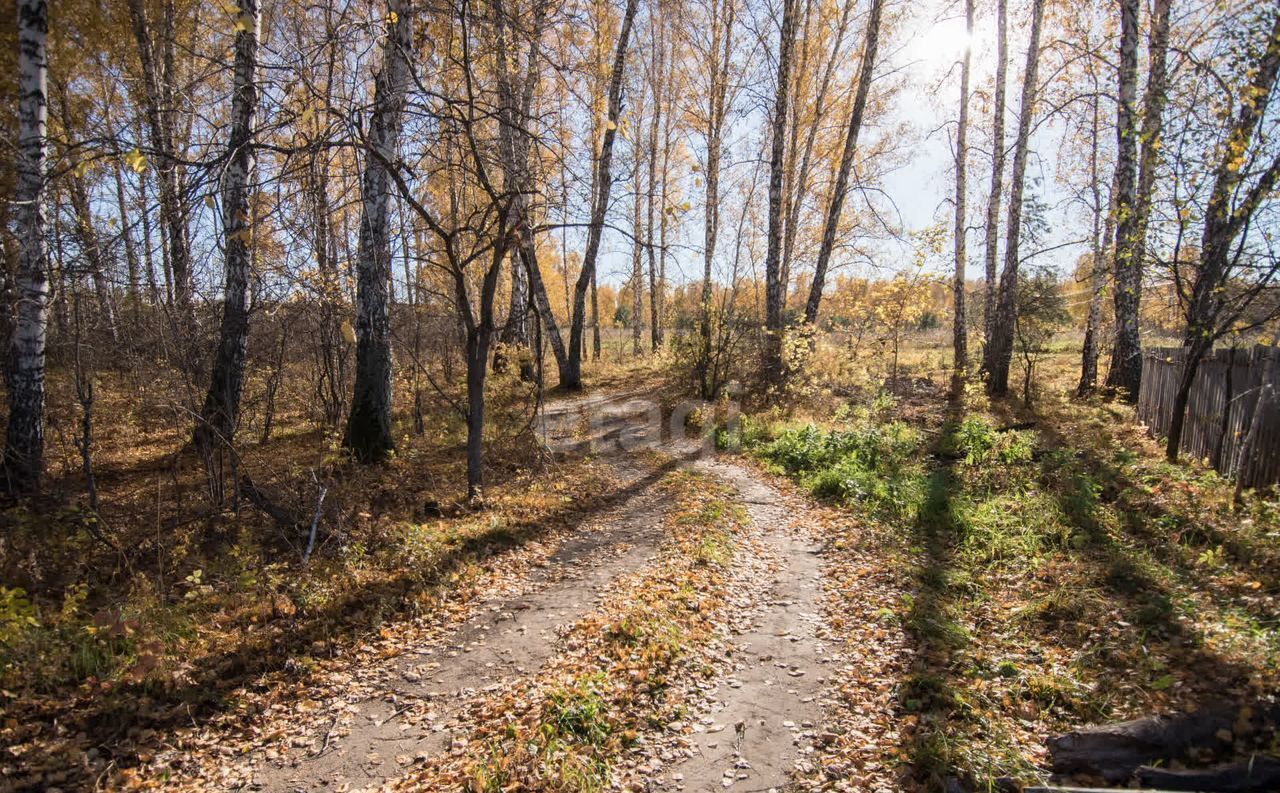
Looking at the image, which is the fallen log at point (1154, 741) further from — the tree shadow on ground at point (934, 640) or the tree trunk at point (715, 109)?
the tree trunk at point (715, 109)

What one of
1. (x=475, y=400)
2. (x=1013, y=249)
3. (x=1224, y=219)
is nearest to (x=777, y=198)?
(x=1013, y=249)

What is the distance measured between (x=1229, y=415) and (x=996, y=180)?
30.2 ft

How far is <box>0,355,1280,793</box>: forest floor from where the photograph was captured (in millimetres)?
3734

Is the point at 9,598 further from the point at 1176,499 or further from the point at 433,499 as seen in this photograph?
the point at 1176,499

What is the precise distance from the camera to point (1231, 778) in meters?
3.25

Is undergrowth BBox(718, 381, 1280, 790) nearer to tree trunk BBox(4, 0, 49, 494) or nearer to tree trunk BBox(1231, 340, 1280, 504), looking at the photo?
tree trunk BBox(1231, 340, 1280, 504)

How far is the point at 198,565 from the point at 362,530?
4.69ft

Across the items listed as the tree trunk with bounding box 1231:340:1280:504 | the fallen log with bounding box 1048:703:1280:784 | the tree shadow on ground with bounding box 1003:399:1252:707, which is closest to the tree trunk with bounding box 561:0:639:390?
the tree shadow on ground with bounding box 1003:399:1252:707

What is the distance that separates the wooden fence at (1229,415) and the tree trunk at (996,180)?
20.1ft

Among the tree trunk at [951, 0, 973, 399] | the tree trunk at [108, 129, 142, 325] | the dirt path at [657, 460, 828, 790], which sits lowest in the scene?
the dirt path at [657, 460, 828, 790]

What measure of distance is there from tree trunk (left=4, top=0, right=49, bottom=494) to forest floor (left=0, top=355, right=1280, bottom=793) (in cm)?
304

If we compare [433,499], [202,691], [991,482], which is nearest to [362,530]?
[433,499]

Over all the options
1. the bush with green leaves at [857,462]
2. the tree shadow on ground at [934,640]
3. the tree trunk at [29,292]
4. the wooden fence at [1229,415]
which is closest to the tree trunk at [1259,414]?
the wooden fence at [1229,415]

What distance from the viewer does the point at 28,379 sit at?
638cm
